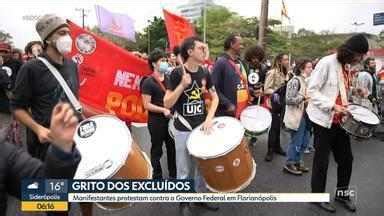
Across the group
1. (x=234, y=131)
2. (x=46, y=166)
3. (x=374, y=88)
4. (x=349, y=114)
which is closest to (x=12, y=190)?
(x=46, y=166)

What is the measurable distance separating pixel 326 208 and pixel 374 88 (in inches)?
207

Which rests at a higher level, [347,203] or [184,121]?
[184,121]

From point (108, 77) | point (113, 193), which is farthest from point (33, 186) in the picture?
point (108, 77)

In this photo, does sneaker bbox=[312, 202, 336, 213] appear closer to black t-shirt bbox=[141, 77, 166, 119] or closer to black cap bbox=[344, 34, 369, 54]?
black cap bbox=[344, 34, 369, 54]

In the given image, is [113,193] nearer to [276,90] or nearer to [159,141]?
[159,141]

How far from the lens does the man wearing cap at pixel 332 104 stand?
4.26m

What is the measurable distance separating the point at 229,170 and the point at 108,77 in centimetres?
308

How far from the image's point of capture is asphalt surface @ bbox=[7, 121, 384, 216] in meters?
4.55

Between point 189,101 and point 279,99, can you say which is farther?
point 279,99

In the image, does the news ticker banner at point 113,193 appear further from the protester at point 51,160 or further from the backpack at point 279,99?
the backpack at point 279,99

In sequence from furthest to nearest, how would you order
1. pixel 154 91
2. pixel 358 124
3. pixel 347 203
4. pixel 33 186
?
pixel 154 91 < pixel 347 203 < pixel 358 124 < pixel 33 186

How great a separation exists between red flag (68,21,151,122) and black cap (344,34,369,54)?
10.0 ft

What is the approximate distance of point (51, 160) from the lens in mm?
1570

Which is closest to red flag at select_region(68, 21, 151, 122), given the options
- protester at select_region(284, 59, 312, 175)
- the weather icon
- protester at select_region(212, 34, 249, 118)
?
protester at select_region(212, 34, 249, 118)
